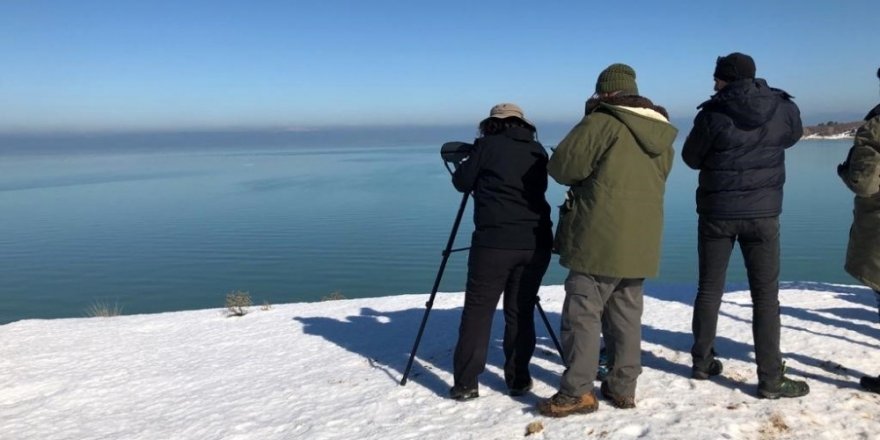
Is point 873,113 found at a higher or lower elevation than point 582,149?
higher


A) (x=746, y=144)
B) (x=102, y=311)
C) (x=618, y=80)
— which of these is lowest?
(x=102, y=311)

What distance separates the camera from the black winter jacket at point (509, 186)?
3801 mm

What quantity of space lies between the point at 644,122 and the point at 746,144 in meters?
0.68

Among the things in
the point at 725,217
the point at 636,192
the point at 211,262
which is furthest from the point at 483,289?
the point at 211,262

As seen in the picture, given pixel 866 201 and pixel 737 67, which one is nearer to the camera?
pixel 737 67

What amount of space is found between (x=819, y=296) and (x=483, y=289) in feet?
15.7

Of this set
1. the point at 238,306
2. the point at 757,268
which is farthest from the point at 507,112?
the point at 238,306

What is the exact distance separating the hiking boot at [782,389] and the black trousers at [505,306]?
56.5 inches

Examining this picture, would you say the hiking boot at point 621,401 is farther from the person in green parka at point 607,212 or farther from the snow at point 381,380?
the person in green parka at point 607,212

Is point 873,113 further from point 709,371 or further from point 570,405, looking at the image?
point 570,405

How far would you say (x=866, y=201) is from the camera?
152 inches

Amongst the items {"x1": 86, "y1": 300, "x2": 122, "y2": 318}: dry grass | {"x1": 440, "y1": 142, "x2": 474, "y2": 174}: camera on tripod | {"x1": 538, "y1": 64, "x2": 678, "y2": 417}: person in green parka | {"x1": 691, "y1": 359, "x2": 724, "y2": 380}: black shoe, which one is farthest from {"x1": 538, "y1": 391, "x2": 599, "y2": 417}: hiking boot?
{"x1": 86, "y1": 300, "x2": 122, "y2": 318}: dry grass

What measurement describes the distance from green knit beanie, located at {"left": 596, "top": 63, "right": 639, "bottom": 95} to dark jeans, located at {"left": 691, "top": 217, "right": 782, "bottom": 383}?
38.7 inches

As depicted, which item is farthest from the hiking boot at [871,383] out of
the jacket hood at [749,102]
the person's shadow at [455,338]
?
the jacket hood at [749,102]
